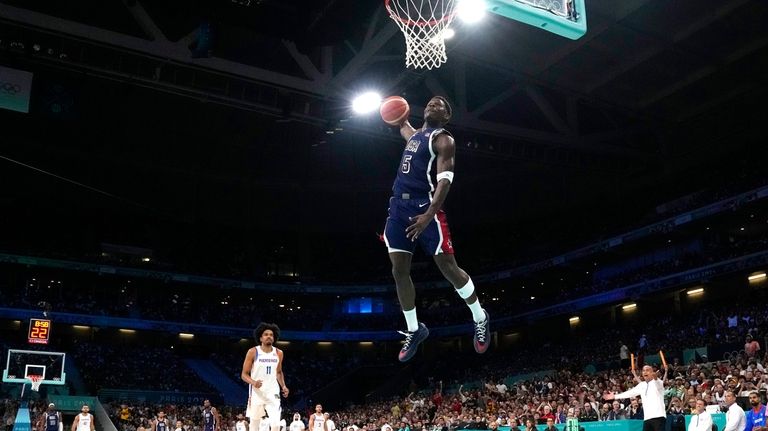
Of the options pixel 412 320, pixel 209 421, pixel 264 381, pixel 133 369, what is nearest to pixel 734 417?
pixel 264 381

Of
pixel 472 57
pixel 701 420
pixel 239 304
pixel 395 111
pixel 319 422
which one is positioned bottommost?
pixel 701 420

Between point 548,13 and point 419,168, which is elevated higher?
point 548,13

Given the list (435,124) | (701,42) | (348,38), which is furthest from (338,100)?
(435,124)

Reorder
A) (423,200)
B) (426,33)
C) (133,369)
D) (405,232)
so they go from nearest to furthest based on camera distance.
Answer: (405,232) < (423,200) < (426,33) < (133,369)

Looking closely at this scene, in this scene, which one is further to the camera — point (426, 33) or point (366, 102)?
point (366, 102)

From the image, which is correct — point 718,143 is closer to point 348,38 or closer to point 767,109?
point 767,109

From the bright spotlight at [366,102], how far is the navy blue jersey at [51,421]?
13024mm

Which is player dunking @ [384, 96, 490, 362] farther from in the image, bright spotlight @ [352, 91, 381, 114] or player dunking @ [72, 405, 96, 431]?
bright spotlight @ [352, 91, 381, 114]

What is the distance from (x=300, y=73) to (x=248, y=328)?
23.2m

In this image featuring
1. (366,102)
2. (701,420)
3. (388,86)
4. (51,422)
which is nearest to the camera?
(701,420)

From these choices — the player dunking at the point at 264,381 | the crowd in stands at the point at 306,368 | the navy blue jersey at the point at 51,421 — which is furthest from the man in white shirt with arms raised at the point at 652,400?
the crowd in stands at the point at 306,368

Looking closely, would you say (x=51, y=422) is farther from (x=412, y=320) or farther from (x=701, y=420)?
(x=412, y=320)

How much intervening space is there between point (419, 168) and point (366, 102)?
734 inches

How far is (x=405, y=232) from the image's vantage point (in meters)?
5.91
